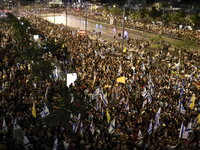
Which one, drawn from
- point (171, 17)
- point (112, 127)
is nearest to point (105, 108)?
point (112, 127)

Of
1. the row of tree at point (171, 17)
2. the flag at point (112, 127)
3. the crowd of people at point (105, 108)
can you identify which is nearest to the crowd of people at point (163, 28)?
the row of tree at point (171, 17)

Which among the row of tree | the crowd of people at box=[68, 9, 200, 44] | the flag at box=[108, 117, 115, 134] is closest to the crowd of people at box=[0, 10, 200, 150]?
the flag at box=[108, 117, 115, 134]

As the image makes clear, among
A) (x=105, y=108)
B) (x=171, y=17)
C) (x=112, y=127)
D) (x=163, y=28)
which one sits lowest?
(x=105, y=108)

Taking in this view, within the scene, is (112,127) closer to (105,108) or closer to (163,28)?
(105,108)

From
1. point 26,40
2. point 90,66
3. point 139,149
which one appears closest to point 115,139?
point 139,149

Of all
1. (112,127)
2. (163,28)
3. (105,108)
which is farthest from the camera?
(163,28)

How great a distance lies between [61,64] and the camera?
25875 millimetres

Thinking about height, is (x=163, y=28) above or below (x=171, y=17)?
below

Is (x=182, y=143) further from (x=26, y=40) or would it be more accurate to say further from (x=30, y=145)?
(x=26, y=40)

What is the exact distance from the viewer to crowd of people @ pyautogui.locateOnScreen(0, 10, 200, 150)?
1235cm

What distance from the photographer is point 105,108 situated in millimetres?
Answer: 16141

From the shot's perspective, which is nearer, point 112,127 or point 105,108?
point 112,127

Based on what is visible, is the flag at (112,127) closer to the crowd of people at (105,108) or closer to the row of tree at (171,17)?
the crowd of people at (105,108)

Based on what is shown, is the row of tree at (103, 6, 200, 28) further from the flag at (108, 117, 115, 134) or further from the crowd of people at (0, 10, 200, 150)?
the flag at (108, 117, 115, 134)
